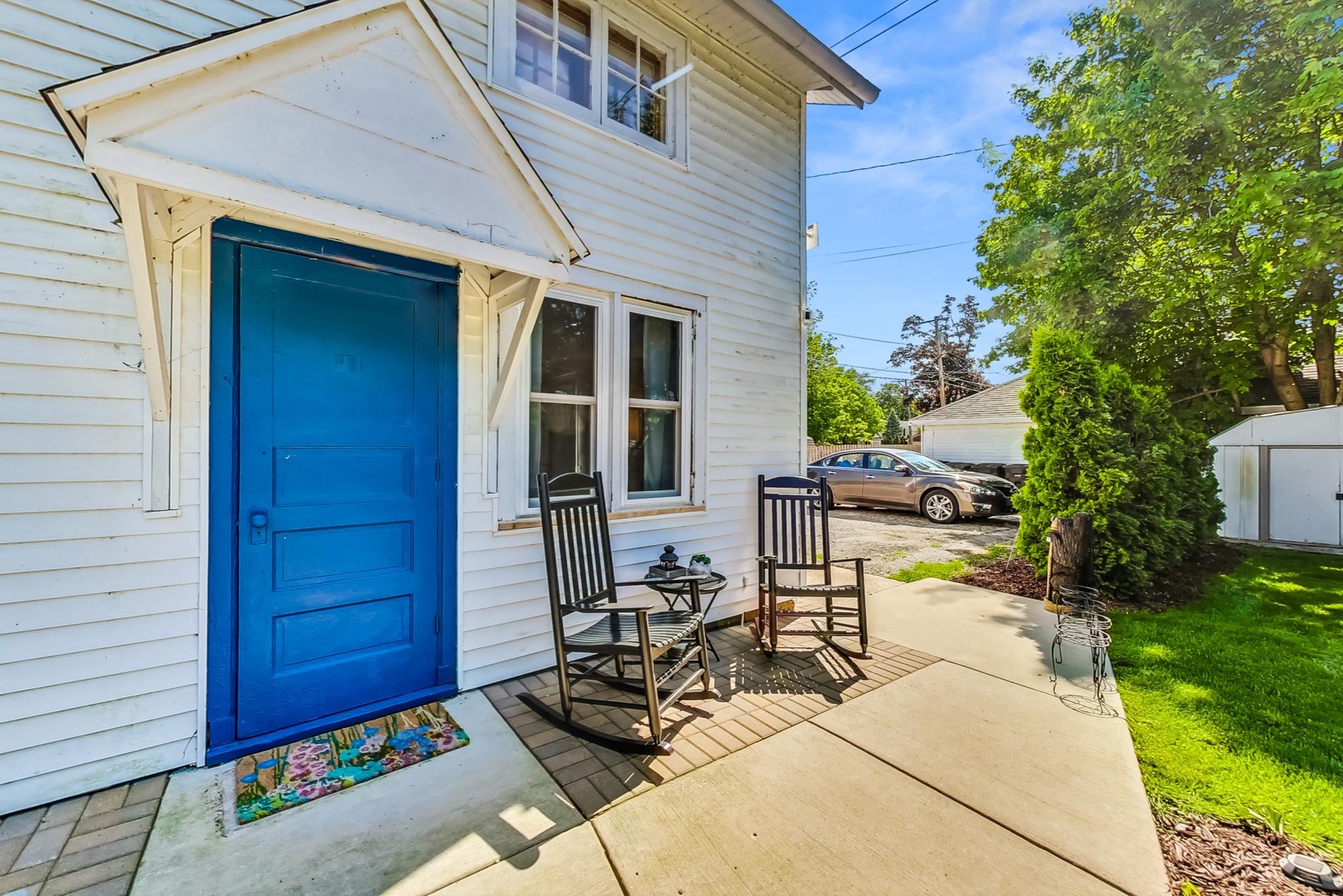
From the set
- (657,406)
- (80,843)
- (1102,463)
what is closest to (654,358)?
(657,406)

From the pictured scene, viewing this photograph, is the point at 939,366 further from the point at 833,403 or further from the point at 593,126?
the point at 593,126

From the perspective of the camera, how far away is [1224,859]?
1.88m

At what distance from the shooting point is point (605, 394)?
3.55 m

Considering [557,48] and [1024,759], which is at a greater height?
[557,48]

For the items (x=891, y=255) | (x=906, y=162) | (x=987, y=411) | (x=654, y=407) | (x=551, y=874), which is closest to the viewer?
(x=551, y=874)

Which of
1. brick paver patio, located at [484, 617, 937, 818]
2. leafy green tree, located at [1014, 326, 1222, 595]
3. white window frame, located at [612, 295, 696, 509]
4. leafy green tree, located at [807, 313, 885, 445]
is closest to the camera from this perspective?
brick paver patio, located at [484, 617, 937, 818]

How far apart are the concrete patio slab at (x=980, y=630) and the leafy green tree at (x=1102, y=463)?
3.00ft

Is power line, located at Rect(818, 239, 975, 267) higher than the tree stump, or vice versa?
power line, located at Rect(818, 239, 975, 267)

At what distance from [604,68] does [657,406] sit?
2.26 metres

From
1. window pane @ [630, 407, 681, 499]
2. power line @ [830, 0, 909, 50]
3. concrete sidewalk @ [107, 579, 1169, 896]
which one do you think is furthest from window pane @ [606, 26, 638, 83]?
concrete sidewalk @ [107, 579, 1169, 896]

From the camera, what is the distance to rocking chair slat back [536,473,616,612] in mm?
2766

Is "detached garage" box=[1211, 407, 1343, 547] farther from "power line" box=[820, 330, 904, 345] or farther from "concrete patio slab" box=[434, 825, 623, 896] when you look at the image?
"power line" box=[820, 330, 904, 345]

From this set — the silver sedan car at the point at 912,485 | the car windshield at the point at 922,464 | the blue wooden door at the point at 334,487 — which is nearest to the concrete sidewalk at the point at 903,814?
the blue wooden door at the point at 334,487

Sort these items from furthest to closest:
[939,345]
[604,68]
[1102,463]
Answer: [939,345] → [1102,463] → [604,68]
